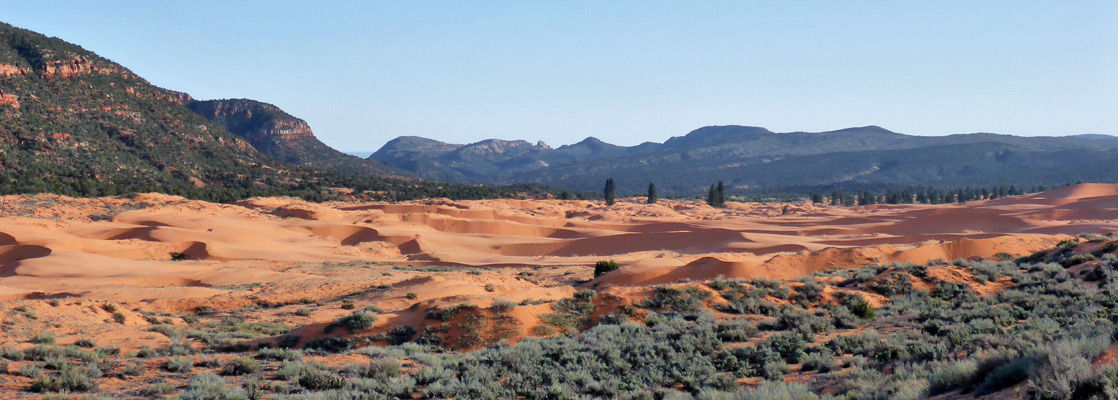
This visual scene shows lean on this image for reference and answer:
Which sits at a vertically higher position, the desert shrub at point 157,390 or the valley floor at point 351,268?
the desert shrub at point 157,390

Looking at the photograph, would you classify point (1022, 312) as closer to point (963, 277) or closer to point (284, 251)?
point (963, 277)

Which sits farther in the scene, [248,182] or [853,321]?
[248,182]

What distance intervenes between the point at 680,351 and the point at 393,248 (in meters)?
31.7

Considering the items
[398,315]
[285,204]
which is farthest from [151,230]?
[398,315]

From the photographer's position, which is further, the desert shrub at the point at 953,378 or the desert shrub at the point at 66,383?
the desert shrub at the point at 66,383

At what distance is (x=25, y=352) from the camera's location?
1045 cm

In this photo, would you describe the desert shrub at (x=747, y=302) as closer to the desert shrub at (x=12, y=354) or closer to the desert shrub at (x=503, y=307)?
the desert shrub at (x=503, y=307)

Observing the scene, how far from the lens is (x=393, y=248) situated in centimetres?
4009

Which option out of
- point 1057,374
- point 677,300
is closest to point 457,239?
point 677,300

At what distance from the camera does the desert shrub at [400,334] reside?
542 inches

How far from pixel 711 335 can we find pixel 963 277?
937cm

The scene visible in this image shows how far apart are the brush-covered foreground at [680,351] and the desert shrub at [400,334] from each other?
4 centimetres

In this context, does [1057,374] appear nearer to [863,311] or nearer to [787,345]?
[787,345]

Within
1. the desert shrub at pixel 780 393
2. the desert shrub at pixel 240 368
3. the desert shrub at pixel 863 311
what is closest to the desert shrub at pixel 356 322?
the desert shrub at pixel 240 368
